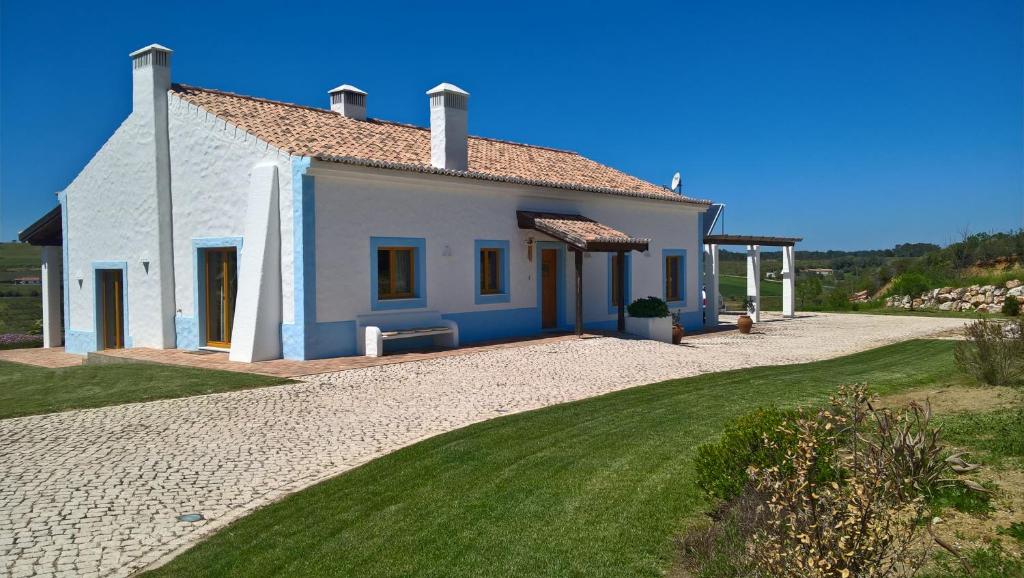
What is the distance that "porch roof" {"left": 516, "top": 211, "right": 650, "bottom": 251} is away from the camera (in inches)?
676

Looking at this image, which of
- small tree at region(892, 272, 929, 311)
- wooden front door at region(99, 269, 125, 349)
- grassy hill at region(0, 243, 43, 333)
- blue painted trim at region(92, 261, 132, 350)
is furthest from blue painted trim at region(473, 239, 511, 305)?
small tree at region(892, 272, 929, 311)

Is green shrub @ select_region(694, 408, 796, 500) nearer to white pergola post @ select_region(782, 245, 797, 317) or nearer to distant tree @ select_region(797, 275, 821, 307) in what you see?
white pergola post @ select_region(782, 245, 797, 317)

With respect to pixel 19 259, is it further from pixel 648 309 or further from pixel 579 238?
pixel 648 309

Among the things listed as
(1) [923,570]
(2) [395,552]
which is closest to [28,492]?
(2) [395,552]

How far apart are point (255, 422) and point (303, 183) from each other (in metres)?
5.99

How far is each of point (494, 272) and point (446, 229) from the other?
2129 millimetres

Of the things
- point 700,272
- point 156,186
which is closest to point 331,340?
point 156,186

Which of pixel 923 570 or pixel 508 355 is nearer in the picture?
pixel 923 570

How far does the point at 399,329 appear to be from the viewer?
15438 mm

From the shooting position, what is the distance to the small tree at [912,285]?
31.1 metres

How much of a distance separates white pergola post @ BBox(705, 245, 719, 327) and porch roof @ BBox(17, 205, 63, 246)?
1938cm

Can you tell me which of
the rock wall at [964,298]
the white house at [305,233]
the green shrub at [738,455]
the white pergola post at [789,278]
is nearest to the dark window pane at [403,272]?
the white house at [305,233]

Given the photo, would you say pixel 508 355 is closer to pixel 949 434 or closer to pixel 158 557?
pixel 949 434

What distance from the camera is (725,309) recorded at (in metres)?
33.2
